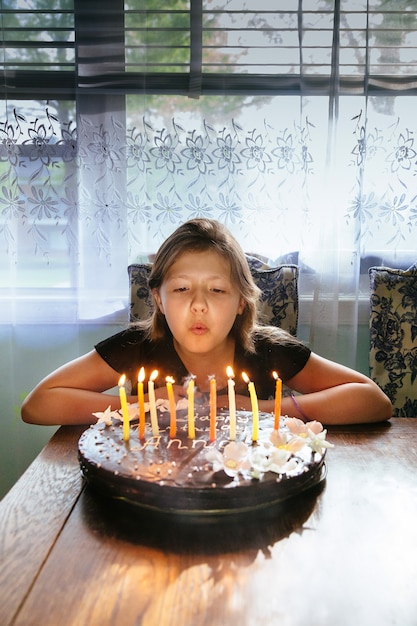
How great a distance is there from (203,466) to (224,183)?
1.62 metres

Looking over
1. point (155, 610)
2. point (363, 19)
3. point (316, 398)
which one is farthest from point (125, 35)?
point (155, 610)

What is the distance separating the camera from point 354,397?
151cm

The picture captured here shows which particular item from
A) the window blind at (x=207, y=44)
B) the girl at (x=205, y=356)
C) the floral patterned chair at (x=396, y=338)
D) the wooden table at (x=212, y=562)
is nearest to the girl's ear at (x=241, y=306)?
the girl at (x=205, y=356)

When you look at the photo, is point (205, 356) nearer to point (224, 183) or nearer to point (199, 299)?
point (199, 299)

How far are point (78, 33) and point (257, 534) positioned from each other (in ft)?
6.86

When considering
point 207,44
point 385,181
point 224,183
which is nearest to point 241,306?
point 224,183

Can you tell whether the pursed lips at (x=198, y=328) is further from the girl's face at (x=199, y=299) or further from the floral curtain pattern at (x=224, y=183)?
the floral curtain pattern at (x=224, y=183)

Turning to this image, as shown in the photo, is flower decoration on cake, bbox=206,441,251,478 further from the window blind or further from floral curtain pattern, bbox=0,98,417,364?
the window blind

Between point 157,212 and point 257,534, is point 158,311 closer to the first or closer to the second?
point 157,212

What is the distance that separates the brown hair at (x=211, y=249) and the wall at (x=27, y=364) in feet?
2.51

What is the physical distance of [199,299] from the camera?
5.19 ft

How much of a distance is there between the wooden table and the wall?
1.50m

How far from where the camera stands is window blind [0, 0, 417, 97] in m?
2.33

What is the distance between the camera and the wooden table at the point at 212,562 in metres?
0.70
